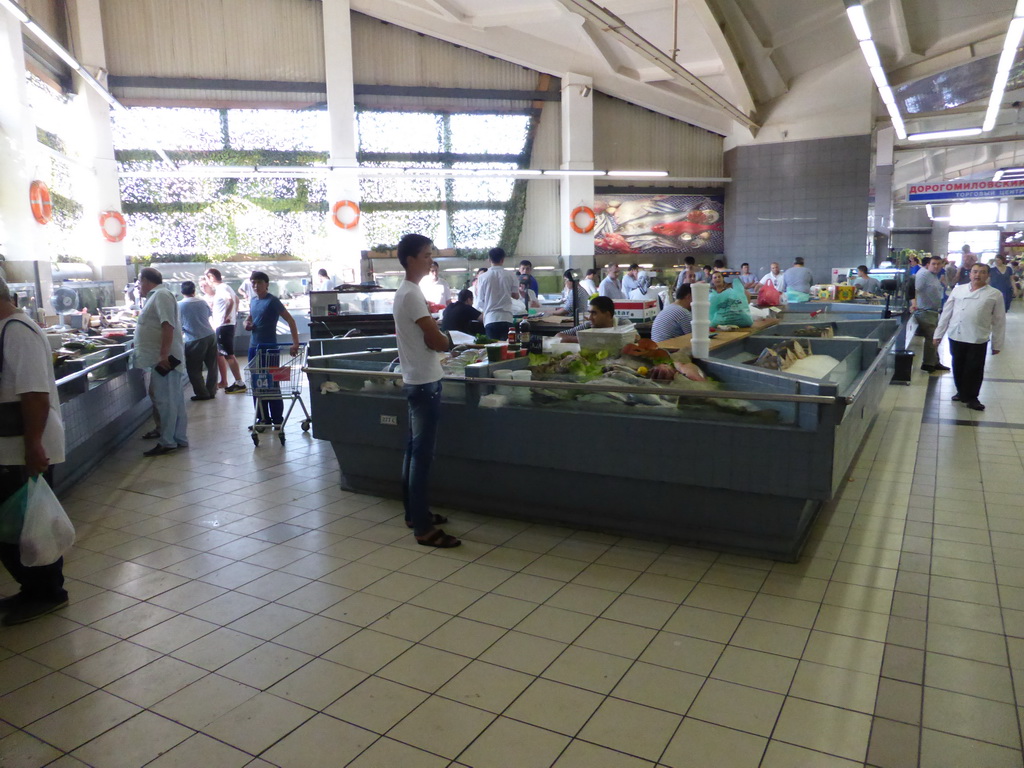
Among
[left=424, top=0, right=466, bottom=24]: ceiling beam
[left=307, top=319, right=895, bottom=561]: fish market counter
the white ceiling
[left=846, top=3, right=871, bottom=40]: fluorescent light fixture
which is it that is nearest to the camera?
[left=307, top=319, right=895, bottom=561]: fish market counter

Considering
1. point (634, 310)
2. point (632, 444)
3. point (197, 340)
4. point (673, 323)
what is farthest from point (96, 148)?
point (632, 444)

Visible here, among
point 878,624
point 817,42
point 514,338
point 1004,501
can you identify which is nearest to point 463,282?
point 817,42

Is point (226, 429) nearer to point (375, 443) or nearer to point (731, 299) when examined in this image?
point (375, 443)

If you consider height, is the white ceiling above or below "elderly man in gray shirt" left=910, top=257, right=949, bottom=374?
above

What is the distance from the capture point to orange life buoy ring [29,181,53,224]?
9758mm

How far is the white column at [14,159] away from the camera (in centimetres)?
949

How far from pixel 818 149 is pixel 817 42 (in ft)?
7.54

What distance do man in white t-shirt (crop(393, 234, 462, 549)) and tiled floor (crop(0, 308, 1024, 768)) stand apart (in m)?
0.17

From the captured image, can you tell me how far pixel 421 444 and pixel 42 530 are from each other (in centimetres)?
174

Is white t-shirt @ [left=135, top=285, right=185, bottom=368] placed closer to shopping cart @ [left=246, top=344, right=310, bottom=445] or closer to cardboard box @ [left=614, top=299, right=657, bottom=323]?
shopping cart @ [left=246, top=344, right=310, bottom=445]

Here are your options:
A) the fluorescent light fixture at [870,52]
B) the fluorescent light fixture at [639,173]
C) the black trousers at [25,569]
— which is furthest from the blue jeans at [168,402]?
the fluorescent light fixture at [639,173]

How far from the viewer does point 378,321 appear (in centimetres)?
824

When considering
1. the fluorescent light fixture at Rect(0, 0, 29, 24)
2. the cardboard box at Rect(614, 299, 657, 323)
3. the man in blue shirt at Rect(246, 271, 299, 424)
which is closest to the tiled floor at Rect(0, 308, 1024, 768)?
the man in blue shirt at Rect(246, 271, 299, 424)

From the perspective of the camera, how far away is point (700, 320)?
4340mm
